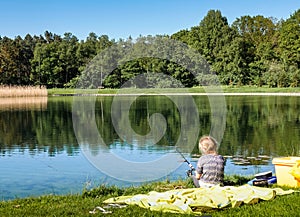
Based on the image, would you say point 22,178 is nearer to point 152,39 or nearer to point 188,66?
point 152,39

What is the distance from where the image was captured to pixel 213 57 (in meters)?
54.2

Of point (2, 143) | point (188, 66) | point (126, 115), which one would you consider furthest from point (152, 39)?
point (2, 143)

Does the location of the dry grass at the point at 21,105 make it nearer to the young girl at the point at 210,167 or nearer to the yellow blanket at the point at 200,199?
the young girl at the point at 210,167

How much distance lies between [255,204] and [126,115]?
19.1 m

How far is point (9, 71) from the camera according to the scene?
57.0m

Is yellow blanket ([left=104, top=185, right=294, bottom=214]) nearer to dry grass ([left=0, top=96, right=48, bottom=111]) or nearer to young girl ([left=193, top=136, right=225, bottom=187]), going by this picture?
young girl ([left=193, top=136, right=225, bottom=187])

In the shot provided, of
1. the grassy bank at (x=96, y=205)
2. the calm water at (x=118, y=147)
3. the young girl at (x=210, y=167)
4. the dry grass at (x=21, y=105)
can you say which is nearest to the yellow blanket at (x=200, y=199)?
the grassy bank at (x=96, y=205)

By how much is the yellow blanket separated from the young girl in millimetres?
343

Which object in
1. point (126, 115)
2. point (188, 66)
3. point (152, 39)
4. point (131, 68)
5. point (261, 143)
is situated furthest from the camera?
point (188, 66)

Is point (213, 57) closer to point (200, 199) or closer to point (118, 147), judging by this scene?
point (118, 147)

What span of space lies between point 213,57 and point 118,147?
138ft

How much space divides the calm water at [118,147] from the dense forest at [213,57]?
1842cm

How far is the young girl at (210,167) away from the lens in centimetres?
559

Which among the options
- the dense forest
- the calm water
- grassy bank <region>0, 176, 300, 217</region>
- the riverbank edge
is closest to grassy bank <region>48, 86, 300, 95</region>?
the riverbank edge
